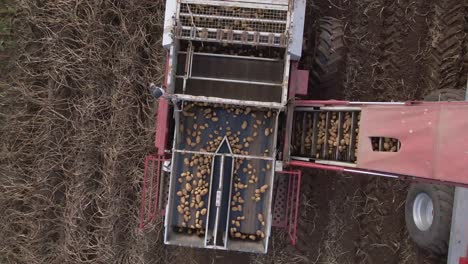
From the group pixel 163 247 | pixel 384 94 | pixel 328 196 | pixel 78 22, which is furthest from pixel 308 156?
pixel 78 22

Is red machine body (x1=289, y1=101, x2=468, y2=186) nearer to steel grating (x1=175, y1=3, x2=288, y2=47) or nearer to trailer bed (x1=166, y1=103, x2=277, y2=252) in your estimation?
trailer bed (x1=166, y1=103, x2=277, y2=252)

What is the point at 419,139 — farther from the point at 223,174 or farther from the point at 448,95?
the point at 223,174

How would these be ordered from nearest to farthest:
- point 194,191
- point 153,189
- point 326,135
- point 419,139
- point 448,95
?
point 419,139 < point 326,135 < point 194,191 < point 448,95 < point 153,189

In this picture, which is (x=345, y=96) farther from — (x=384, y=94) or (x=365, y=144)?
(x=365, y=144)

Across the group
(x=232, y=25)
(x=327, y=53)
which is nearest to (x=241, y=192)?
(x=232, y=25)

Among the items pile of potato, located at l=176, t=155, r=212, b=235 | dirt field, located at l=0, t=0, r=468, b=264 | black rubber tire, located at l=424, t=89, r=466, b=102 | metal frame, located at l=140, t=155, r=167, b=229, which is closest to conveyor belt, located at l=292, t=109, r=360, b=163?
dirt field, located at l=0, t=0, r=468, b=264

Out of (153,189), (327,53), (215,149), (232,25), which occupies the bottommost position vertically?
(153,189)

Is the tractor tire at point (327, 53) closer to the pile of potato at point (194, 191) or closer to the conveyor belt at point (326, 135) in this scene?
the conveyor belt at point (326, 135)
